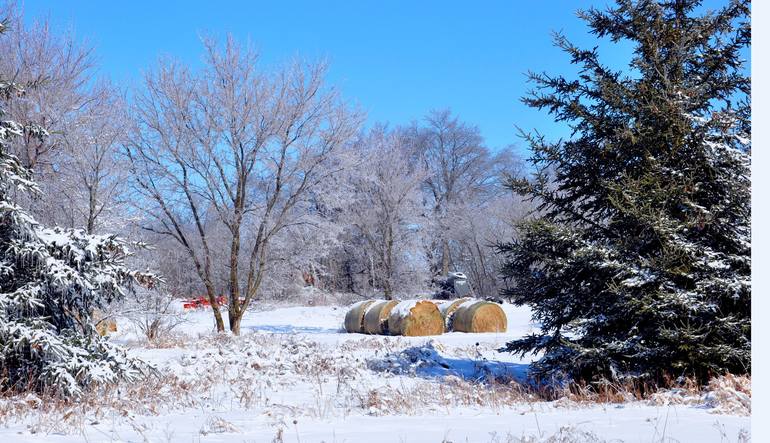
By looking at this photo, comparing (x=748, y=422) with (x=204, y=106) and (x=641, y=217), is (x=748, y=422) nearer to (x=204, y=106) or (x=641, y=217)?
(x=641, y=217)

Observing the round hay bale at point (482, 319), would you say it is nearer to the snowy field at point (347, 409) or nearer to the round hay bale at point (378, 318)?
the round hay bale at point (378, 318)

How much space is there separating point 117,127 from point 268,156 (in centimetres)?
409

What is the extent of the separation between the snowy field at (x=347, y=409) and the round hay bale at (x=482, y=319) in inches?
289

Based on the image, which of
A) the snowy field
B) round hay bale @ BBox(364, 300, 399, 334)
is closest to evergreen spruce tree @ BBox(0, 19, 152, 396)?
the snowy field

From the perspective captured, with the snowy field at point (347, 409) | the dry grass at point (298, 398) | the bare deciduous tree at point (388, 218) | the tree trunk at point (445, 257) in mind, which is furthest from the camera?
the tree trunk at point (445, 257)

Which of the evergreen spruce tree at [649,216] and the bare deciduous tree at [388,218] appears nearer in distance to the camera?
the evergreen spruce tree at [649,216]

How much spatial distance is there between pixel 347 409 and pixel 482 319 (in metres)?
13.2

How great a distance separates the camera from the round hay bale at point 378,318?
20.3 m

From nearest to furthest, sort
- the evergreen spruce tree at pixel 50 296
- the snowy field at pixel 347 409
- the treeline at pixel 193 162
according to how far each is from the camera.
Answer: the snowy field at pixel 347 409
the evergreen spruce tree at pixel 50 296
the treeline at pixel 193 162

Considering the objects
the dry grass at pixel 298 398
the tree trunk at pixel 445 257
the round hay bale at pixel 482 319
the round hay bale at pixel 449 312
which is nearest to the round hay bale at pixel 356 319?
the round hay bale at pixel 449 312

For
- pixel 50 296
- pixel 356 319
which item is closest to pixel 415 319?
pixel 356 319

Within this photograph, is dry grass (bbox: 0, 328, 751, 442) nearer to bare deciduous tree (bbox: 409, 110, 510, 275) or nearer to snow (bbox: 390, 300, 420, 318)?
snow (bbox: 390, 300, 420, 318)

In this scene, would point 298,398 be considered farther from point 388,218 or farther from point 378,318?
point 388,218

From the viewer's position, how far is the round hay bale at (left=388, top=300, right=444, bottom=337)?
63.4 ft
